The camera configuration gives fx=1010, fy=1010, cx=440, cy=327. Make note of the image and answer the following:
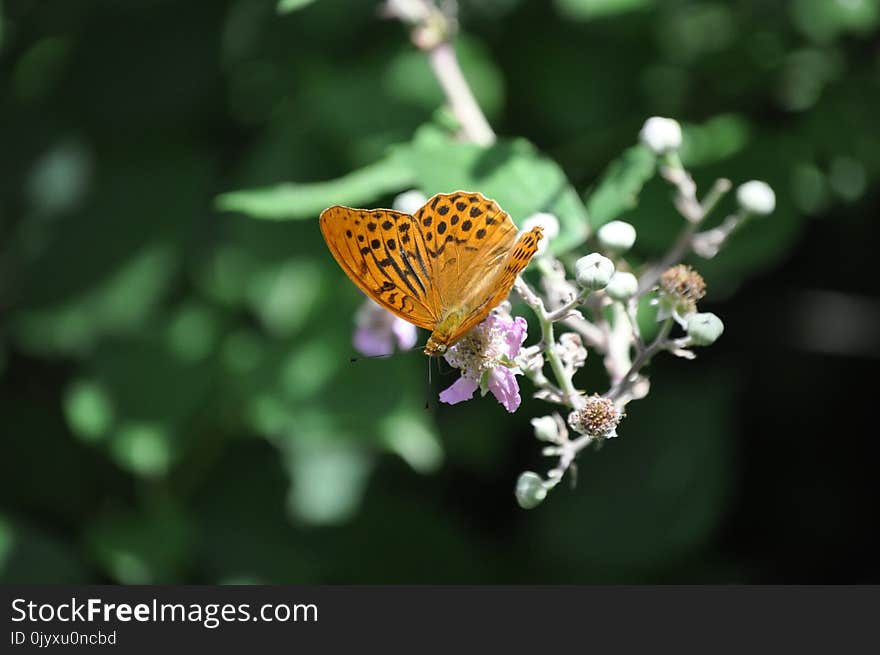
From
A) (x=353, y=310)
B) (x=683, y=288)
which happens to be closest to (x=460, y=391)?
(x=683, y=288)

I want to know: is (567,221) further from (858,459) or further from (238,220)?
(858,459)

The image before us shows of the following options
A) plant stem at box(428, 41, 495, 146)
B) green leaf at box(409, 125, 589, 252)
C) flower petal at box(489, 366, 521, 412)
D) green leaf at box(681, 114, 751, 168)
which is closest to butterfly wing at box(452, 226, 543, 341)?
flower petal at box(489, 366, 521, 412)

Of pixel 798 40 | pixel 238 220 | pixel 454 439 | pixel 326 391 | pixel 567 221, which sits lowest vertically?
pixel 454 439

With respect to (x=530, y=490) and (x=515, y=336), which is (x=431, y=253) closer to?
(x=515, y=336)

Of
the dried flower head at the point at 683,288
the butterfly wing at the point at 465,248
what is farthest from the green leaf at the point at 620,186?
the butterfly wing at the point at 465,248

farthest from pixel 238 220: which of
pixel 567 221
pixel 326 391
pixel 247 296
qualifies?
pixel 567 221

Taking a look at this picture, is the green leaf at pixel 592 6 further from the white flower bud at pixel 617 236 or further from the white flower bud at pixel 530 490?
the white flower bud at pixel 530 490
